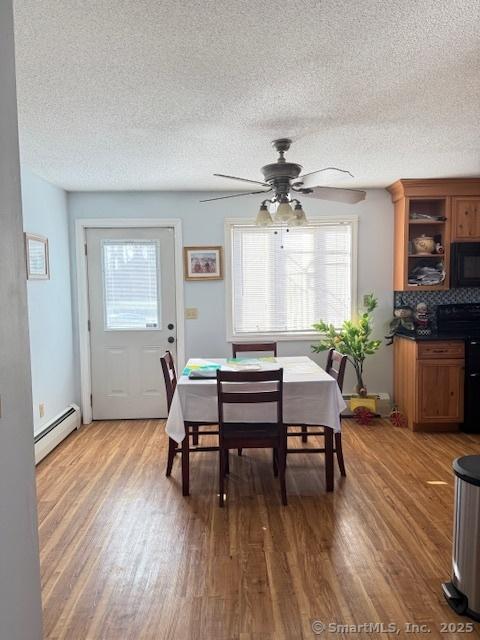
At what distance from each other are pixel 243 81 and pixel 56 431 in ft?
11.0

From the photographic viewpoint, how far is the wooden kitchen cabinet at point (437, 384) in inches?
166

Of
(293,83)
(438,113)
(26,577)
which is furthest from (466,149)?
(26,577)

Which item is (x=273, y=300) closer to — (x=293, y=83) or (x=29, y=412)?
(x=293, y=83)

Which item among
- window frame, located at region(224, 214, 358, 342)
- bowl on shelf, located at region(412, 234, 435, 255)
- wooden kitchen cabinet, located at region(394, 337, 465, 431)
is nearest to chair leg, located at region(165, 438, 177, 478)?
window frame, located at region(224, 214, 358, 342)

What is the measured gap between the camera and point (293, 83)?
2.21 metres

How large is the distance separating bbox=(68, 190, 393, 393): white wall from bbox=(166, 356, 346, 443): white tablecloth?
1808 mm

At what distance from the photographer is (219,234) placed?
188 inches

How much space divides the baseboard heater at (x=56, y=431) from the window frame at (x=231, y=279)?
1779 millimetres

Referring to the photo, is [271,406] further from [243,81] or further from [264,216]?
[243,81]

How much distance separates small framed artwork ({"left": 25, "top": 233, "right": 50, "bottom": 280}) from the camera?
367 centimetres

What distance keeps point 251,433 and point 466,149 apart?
8.80ft

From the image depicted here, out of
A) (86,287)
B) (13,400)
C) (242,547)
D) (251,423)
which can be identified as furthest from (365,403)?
(13,400)

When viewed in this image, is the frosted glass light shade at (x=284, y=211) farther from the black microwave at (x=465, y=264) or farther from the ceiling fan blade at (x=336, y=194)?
the black microwave at (x=465, y=264)

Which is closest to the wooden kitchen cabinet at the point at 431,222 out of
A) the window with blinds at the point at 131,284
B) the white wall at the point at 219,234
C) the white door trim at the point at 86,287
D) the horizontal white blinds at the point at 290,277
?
the white wall at the point at 219,234
